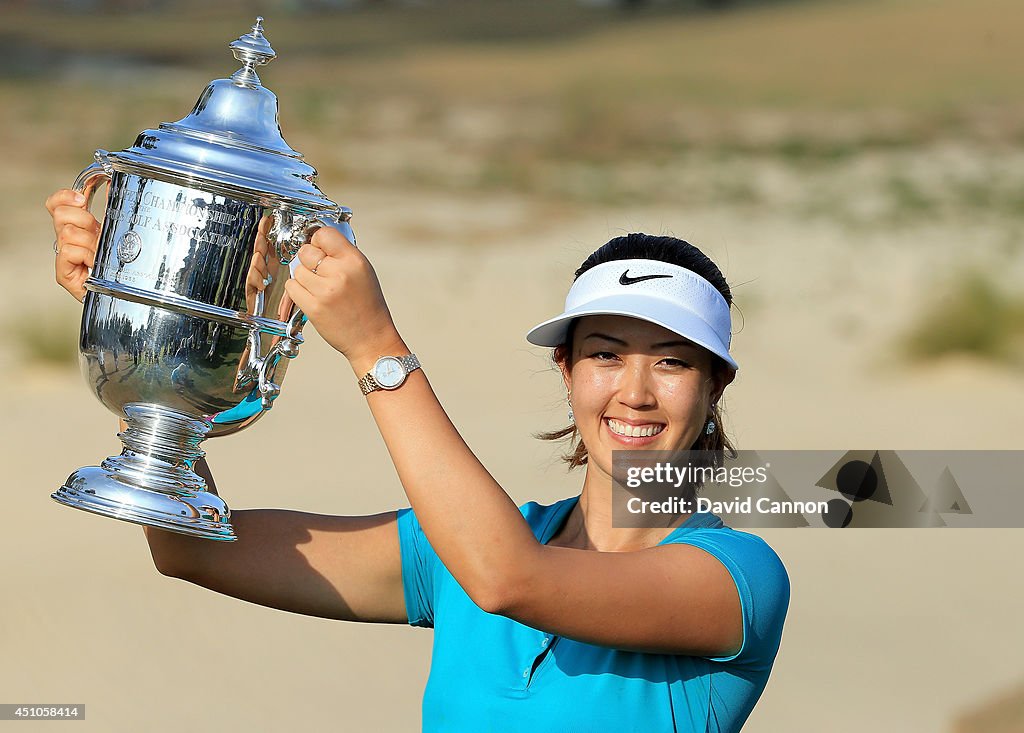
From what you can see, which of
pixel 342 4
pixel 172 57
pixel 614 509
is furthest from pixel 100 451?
pixel 342 4

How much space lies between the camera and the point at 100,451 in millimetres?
9500

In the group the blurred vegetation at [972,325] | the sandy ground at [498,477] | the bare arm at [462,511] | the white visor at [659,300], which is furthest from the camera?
the blurred vegetation at [972,325]

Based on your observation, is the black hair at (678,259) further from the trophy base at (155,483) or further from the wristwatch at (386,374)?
the trophy base at (155,483)

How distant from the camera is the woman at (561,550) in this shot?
2.18 metres

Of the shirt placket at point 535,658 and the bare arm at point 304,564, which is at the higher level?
the bare arm at point 304,564

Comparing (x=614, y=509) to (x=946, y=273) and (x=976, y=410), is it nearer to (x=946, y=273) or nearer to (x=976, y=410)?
(x=976, y=410)

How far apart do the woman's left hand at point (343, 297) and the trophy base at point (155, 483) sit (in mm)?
481

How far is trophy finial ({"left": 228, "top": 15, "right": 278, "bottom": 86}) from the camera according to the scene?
258cm

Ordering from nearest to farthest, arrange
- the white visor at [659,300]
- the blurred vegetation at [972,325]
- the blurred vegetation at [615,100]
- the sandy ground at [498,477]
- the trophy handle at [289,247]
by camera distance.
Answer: the trophy handle at [289,247], the white visor at [659,300], the sandy ground at [498,477], the blurred vegetation at [972,325], the blurred vegetation at [615,100]

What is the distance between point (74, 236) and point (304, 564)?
735 mm

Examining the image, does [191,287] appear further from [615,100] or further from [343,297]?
[615,100]

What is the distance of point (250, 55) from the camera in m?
2.60

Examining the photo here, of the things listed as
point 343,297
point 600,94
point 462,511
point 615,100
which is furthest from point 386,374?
point 600,94

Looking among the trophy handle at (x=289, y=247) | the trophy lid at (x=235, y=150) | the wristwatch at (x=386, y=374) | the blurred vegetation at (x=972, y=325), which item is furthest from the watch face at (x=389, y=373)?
the blurred vegetation at (x=972, y=325)
